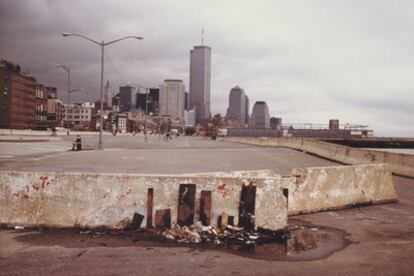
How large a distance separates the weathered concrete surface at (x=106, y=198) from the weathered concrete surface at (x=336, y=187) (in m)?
1.92

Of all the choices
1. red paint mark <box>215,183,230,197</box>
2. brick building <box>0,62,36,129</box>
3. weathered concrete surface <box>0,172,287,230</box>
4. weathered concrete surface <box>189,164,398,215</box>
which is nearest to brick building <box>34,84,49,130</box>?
brick building <box>0,62,36,129</box>

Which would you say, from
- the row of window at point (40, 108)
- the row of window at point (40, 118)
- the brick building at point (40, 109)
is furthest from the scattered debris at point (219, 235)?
the row of window at point (40, 108)

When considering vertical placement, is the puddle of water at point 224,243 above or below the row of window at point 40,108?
below

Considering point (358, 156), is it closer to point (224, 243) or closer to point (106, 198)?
point (224, 243)

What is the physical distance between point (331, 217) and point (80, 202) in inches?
201

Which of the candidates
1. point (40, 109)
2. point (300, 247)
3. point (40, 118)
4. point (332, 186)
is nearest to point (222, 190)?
point (300, 247)

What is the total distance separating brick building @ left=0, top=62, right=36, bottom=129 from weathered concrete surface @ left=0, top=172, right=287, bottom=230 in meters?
166

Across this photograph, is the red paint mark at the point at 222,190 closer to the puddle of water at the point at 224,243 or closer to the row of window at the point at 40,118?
the puddle of water at the point at 224,243

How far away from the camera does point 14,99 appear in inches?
6201

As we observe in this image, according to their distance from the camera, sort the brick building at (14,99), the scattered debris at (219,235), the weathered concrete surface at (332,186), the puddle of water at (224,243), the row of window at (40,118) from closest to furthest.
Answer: the puddle of water at (224,243) → the scattered debris at (219,235) → the weathered concrete surface at (332,186) → the brick building at (14,99) → the row of window at (40,118)

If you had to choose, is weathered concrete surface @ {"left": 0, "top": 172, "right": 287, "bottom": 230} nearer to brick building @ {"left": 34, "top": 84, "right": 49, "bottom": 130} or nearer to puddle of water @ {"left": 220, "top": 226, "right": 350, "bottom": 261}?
puddle of water @ {"left": 220, "top": 226, "right": 350, "bottom": 261}

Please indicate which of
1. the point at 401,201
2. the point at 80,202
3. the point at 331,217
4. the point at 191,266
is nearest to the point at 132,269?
the point at 191,266

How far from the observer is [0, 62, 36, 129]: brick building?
6132 inches

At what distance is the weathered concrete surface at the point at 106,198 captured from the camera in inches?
266
